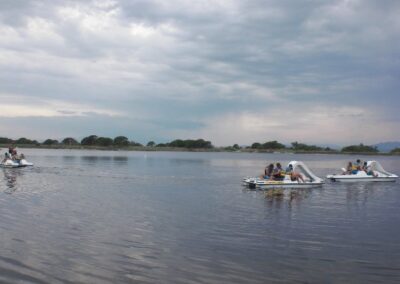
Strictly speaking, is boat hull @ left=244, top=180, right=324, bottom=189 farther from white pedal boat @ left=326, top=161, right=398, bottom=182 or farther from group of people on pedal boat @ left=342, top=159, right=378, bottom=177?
group of people on pedal boat @ left=342, top=159, right=378, bottom=177

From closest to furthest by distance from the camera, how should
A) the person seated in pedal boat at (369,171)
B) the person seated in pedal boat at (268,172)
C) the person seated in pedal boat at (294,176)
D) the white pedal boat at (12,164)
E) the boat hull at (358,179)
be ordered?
the person seated in pedal boat at (268,172) < the person seated in pedal boat at (294,176) < the boat hull at (358,179) < the person seated in pedal boat at (369,171) < the white pedal boat at (12,164)

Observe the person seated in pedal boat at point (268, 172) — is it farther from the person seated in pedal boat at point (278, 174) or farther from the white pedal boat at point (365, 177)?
the white pedal boat at point (365, 177)

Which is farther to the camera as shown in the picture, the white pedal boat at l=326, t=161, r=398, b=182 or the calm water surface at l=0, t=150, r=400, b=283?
the white pedal boat at l=326, t=161, r=398, b=182

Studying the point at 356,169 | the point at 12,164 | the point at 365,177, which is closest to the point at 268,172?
the point at 356,169

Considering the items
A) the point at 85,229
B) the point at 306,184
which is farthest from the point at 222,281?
the point at 306,184

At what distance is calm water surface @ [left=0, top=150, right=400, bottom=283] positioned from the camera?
35.9ft

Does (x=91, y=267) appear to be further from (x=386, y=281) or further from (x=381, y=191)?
(x=381, y=191)

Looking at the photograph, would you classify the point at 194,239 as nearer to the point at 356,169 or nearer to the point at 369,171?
the point at 356,169

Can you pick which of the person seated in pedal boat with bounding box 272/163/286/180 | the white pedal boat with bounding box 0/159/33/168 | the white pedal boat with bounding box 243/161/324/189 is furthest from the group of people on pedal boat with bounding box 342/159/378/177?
the white pedal boat with bounding box 0/159/33/168

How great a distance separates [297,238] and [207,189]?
17386 millimetres

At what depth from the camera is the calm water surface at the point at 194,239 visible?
10.9m

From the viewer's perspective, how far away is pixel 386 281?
35.4 ft

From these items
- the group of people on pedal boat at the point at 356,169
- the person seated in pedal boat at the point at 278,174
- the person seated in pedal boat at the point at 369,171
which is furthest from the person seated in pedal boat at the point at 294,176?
the person seated in pedal boat at the point at 369,171

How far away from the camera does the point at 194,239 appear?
14.8 metres
